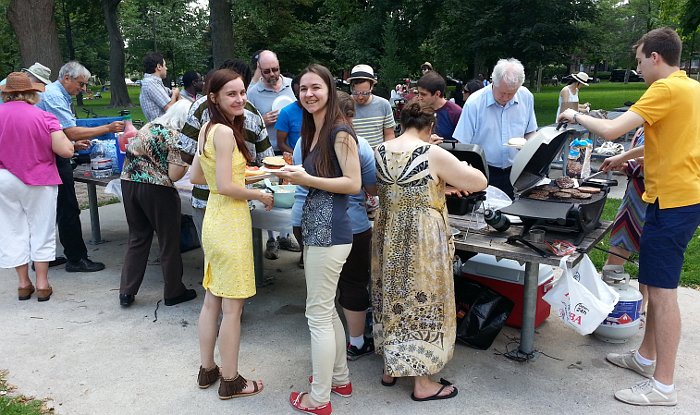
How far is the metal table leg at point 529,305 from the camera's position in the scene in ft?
10.3

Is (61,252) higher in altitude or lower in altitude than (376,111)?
lower

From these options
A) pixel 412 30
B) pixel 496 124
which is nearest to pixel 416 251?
pixel 496 124

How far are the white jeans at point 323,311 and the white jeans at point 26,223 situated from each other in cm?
289

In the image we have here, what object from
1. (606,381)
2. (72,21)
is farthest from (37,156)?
(72,21)

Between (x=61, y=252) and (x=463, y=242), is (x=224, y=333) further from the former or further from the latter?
(x=61, y=252)

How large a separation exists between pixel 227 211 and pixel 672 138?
2.31 m

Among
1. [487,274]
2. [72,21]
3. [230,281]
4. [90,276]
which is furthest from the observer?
[72,21]

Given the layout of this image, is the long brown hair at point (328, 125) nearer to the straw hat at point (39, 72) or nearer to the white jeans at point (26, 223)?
the white jeans at point (26, 223)

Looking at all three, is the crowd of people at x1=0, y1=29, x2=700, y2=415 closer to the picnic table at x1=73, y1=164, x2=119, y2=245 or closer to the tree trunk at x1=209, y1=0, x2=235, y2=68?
the picnic table at x1=73, y1=164, x2=119, y2=245

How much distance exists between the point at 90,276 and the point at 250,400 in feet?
9.06

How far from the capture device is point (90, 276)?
5012 millimetres

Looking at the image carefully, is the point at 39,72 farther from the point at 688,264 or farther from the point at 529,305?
the point at 688,264

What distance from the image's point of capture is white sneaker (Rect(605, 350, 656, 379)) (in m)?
3.18

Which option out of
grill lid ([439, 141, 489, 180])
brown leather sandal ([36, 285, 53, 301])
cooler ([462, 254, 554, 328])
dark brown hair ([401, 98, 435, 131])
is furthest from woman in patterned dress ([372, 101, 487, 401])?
brown leather sandal ([36, 285, 53, 301])
